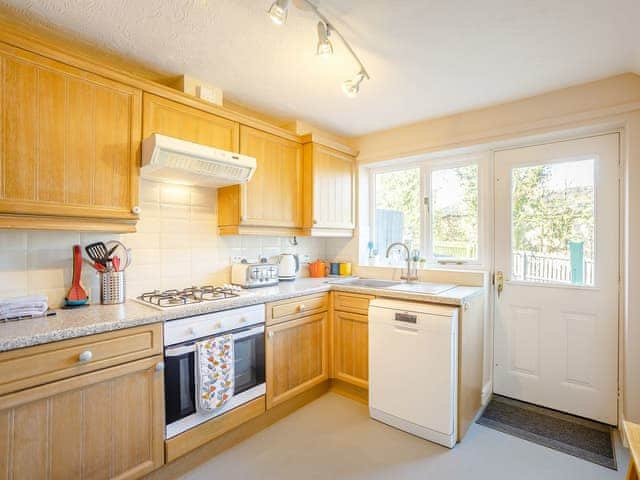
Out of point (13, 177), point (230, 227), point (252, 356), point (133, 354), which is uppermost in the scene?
point (13, 177)

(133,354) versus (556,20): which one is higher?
(556,20)

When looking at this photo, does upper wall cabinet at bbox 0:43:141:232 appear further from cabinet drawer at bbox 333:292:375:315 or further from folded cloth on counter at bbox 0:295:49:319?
cabinet drawer at bbox 333:292:375:315

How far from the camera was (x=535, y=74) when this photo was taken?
206 centimetres

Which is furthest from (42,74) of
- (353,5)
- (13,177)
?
(353,5)

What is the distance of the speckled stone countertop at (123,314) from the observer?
1303 millimetres

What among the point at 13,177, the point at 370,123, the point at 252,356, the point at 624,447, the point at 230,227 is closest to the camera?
the point at 13,177

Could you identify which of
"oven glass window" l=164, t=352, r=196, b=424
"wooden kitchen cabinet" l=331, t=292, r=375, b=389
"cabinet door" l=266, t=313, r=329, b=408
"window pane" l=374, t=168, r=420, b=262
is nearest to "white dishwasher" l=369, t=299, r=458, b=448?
"wooden kitchen cabinet" l=331, t=292, r=375, b=389

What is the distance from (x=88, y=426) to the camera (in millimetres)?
1425

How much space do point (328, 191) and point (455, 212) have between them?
1144 mm

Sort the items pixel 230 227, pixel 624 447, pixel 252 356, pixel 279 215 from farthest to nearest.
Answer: pixel 279 215, pixel 230 227, pixel 252 356, pixel 624 447

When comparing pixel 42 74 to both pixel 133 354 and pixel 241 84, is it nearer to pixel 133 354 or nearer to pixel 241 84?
pixel 241 84

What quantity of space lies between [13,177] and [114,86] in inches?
26.4

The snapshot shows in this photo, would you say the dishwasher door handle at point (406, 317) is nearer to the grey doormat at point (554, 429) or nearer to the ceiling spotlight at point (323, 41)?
the grey doormat at point (554, 429)

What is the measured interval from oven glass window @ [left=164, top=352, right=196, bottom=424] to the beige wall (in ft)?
8.11
